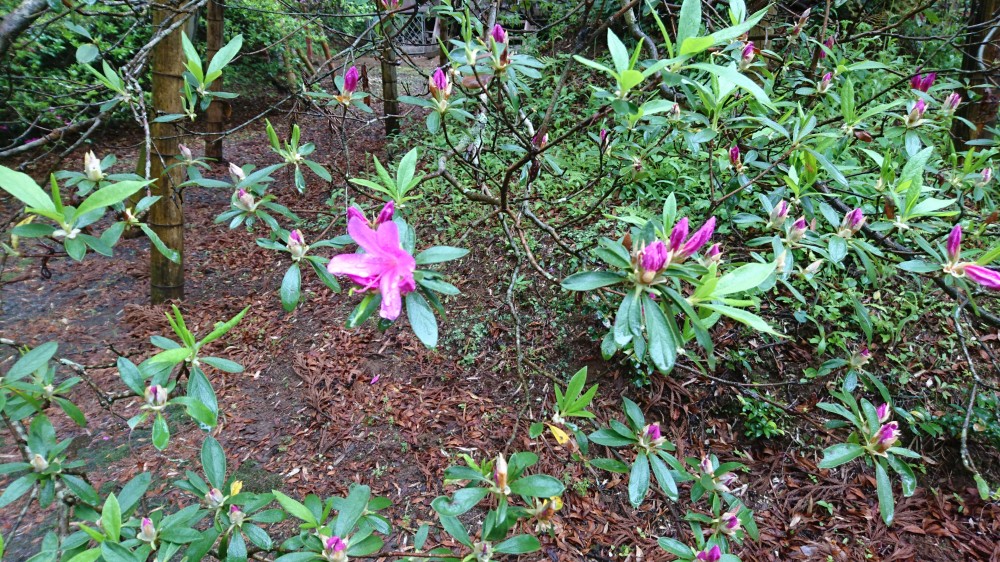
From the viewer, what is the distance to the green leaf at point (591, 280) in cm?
96

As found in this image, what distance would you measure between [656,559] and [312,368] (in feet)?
6.23

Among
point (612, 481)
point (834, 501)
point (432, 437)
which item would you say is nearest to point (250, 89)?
point (432, 437)

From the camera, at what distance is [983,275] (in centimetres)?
105

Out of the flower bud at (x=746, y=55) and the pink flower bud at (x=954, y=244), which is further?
the flower bud at (x=746, y=55)

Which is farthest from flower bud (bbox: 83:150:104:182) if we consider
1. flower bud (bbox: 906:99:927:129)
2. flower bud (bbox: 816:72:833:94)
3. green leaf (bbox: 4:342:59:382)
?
flower bud (bbox: 906:99:927:129)

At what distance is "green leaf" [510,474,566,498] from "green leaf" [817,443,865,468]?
71 cm

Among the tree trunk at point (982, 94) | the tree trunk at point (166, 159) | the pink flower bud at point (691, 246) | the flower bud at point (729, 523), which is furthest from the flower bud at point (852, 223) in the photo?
the tree trunk at point (166, 159)

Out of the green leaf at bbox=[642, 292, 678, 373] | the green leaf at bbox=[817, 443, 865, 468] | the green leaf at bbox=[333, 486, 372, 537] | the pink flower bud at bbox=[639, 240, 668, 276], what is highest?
the pink flower bud at bbox=[639, 240, 668, 276]

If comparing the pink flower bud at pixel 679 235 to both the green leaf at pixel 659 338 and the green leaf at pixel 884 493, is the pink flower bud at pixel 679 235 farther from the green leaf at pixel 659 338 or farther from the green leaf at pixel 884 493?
the green leaf at pixel 884 493

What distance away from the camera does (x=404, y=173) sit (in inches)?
50.1

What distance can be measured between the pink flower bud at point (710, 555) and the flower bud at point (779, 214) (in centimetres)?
87

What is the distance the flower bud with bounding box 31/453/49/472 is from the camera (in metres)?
1.12

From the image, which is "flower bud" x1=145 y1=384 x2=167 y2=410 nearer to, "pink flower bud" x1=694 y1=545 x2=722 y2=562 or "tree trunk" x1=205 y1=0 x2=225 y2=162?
"pink flower bud" x1=694 y1=545 x2=722 y2=562

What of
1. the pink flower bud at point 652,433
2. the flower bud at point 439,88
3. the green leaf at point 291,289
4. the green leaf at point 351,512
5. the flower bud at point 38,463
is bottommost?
the pink flower bud at point 652,433
